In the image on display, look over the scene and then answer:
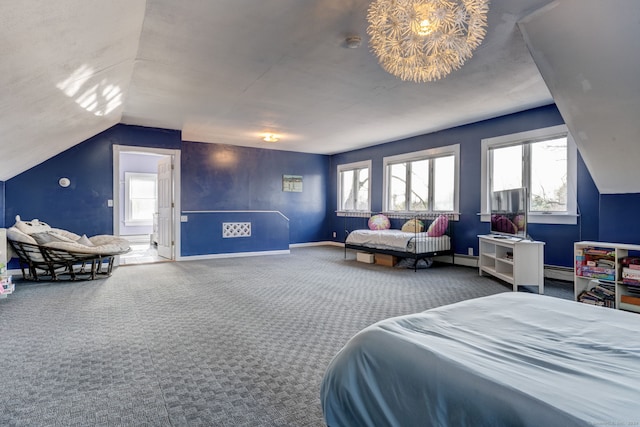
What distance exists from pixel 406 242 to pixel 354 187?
3428mm

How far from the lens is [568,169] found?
485 cm

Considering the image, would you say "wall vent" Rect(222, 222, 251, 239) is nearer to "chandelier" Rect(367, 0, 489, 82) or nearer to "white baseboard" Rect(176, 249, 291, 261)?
"white baseboard" Rect(176, 249, 291, 261)

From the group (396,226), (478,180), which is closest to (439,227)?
(478,180)

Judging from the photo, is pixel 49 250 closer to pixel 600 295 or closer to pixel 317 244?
pixel 317 244

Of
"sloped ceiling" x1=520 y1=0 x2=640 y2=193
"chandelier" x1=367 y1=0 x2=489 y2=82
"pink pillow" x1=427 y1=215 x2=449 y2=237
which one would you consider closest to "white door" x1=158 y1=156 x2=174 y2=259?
"pink pillow" x1=427 y1=215 x2=449 y2=237

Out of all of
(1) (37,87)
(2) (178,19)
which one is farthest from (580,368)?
(1) (37,87)

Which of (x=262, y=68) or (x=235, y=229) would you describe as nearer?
(x=262, y=68)

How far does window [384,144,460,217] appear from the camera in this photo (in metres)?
6.62

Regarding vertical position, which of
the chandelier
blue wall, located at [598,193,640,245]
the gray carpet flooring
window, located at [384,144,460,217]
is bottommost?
the gray carpet flooring

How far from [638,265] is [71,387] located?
15.7 feet

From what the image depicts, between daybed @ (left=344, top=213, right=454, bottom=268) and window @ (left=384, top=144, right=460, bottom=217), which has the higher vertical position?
window @ (left=384, top=144, right=460, bottom=217)

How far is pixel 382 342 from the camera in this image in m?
1.28

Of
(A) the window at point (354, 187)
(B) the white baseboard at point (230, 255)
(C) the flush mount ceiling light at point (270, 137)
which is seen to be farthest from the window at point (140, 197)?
(A) the window at point (354, 187)

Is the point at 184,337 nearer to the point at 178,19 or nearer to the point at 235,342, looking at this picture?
the point at 235,342
